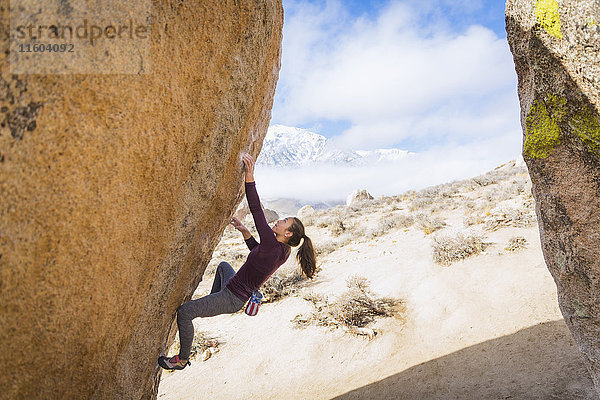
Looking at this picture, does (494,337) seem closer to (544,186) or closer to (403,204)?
(544,186)

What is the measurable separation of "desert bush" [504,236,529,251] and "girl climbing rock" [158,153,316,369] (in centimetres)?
610

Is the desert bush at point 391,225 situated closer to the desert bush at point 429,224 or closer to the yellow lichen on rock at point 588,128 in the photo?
the desert bush at point 429,224

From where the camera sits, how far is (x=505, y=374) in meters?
4.70

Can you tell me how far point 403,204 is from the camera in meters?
18.7

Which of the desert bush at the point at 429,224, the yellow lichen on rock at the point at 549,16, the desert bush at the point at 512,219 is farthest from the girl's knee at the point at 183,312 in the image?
the desert bush at the point at 429,224

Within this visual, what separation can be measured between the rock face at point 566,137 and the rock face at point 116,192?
2.34 meters

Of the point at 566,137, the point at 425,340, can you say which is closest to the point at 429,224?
the point at 425,340

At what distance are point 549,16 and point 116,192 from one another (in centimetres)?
340

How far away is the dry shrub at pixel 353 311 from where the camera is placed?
22.8ft

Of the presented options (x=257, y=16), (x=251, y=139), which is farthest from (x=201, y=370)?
(x=257, y=16)

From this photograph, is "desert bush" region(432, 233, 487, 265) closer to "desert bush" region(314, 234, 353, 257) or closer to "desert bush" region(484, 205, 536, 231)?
"desert bush" region(484, 205, 536, 231)

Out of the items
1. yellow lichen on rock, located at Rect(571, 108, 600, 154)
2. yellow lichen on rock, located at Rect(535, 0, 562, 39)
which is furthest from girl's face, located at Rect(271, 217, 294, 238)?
yellow lichen on rock, located at Rect(535, 0, 562, 39)

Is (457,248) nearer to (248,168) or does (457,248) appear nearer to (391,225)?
(391,225)

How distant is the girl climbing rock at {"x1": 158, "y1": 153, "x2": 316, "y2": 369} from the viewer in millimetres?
3490
